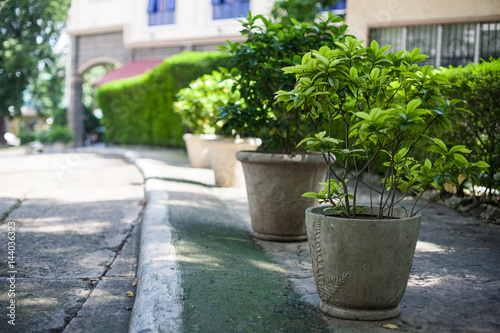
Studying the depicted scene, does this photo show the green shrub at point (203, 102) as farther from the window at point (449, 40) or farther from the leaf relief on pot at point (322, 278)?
the leaf relief on pot at point (322, 278)

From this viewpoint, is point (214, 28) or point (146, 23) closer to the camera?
point (214, 28)

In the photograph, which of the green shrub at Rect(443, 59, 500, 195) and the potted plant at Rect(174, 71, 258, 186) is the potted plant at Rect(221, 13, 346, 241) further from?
the potted plant at Rect(174, 71, 258, 186)

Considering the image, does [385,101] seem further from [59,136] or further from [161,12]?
[59,136]

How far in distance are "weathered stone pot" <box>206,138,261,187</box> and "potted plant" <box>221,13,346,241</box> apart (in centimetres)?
253

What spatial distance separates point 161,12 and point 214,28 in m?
3.84

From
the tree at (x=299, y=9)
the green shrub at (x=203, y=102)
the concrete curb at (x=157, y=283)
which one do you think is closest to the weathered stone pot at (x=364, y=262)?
the concrete curb at (x=157, y=283)

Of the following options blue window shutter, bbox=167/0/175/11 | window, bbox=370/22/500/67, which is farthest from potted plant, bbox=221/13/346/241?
blue window shutter, bbox=167/0/175/11

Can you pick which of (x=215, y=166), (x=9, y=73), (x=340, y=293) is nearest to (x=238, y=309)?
(x=340, y=293)

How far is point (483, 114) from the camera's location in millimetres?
5016

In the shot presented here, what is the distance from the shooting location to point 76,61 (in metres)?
27.2

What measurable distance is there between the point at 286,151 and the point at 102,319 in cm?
237

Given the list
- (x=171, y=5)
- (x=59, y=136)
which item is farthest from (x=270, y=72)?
(x=59, y=136)

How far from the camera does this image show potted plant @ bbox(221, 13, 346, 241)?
→ 4.17m

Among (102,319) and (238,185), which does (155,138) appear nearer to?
(238,185)
